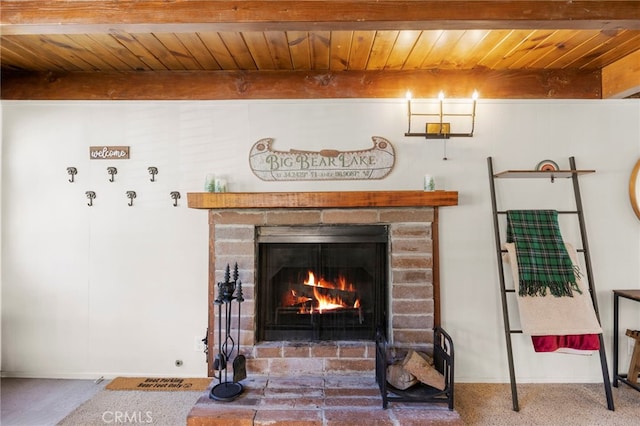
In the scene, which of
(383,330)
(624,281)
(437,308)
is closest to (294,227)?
(383,330)

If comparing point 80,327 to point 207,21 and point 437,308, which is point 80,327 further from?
point 437,308

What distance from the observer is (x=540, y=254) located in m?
2.24

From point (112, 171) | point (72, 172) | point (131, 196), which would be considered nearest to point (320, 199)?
point (131, 196)

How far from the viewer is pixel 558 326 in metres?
2.12

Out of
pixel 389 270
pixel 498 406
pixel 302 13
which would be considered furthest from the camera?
pixel 389 270

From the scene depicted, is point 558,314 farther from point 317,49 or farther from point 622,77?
point 317,49

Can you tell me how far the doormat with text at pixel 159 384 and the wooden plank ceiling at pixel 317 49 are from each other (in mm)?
1886

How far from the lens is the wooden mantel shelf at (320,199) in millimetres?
2223

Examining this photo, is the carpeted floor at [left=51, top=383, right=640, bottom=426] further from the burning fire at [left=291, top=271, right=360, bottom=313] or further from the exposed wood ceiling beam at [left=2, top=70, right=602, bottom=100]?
the exposed wood ceiling beam at [left=2, top=70, right=602, bottom=100]

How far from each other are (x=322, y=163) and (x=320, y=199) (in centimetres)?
30

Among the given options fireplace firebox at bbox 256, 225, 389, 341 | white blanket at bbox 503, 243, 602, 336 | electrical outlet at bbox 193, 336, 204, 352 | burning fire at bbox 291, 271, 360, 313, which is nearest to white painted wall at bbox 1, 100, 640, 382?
electrical outlet at bbox 193, 336, 204, 352

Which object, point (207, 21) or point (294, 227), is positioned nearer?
point (207, 21)

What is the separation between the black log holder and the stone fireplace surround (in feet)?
0.22

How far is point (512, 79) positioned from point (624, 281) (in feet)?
5.04
